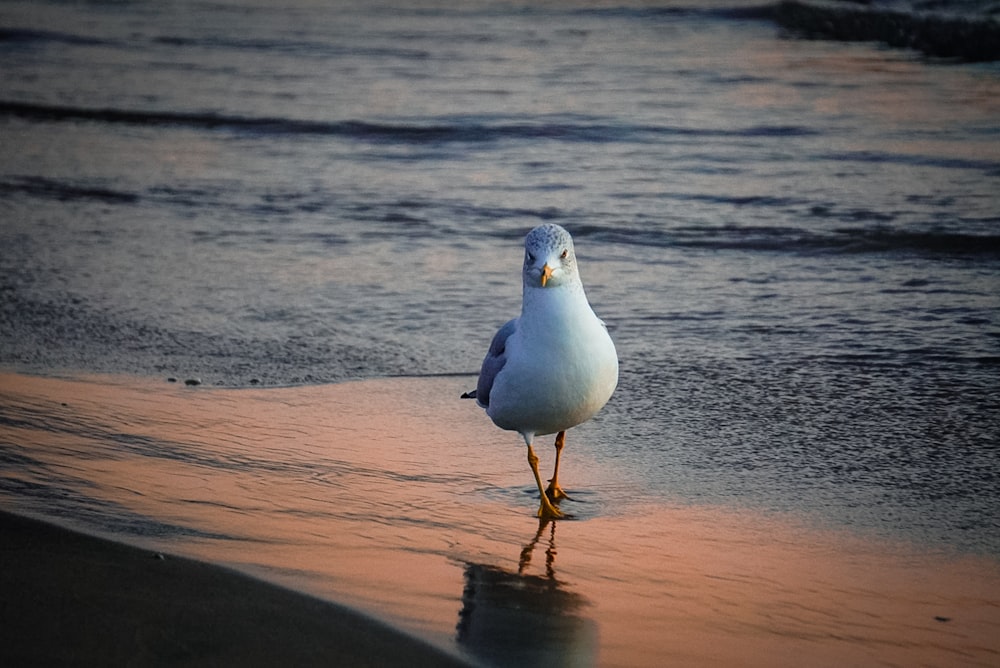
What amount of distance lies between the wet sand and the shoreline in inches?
1.4

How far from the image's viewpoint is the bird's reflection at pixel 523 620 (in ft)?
11.2

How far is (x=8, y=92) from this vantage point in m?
18.1

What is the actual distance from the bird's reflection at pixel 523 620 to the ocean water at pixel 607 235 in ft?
3.29

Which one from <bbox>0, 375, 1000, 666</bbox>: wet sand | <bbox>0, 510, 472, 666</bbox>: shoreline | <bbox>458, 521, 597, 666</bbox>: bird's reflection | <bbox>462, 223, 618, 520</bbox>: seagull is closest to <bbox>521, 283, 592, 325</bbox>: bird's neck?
<bbox>462, 223, 618, 520</bbox>: seagull

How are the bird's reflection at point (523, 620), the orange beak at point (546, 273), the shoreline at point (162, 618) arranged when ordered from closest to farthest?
1. the shoreline at point (162, 618)
2. the bird's reflection at point (523, 620)
3. the orange beak at point (546, 273)

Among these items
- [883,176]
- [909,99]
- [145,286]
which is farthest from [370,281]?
[909,99]

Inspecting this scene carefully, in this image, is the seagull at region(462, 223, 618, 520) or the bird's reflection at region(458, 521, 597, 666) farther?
the seagull at region(462, 223, 618, 520)

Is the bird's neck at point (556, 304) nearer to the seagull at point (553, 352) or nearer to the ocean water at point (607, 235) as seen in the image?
the seagull at point (553, 352)

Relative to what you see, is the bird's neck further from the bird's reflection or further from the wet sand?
the bird's reflection

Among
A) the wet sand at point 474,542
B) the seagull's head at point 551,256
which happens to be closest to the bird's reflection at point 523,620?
the wet sand at point 474,542

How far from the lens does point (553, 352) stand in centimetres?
459

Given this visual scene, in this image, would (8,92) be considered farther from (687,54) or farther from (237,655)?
(237,655)

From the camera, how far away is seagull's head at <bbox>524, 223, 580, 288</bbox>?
4.59 metres

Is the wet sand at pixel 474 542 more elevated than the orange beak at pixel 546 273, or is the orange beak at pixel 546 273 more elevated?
the orange beak at pixel 546 273
